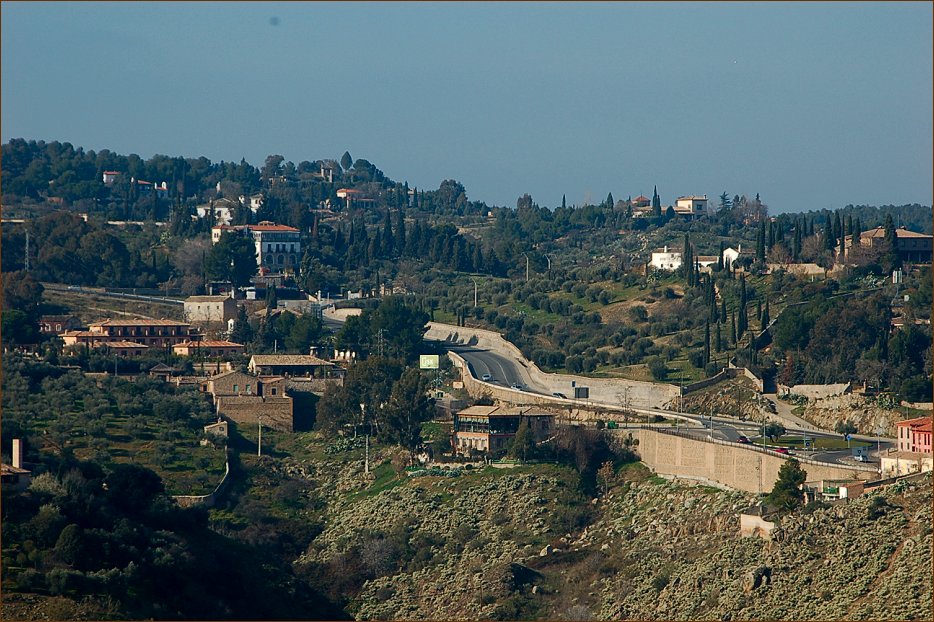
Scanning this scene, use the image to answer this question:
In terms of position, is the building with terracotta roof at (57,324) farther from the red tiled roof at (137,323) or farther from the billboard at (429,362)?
the billboard at (429,362)

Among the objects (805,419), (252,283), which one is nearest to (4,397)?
(805,419)

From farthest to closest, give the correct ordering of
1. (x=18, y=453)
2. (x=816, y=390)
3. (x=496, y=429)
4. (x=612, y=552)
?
(x=816, y=390), (x=496, y=429), (x=612, y=552), (x=18, y=453)

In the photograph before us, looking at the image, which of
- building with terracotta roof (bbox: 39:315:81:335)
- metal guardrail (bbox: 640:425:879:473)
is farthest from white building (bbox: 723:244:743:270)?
metal guardrail (bbox: 640:425:879:473)

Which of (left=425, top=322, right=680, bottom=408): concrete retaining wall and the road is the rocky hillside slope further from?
(left=425, top=322, right=680, bottom=408): concrete retaining wall

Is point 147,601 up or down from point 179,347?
down

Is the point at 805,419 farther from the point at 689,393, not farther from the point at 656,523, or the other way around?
the point at 656,523

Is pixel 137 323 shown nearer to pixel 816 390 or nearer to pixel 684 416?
pixel 684 416

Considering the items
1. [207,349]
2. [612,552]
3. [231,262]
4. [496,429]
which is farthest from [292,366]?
[231,262]

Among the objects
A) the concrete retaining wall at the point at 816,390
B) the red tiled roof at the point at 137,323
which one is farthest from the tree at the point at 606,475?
the red tiled roof at the point at 137,323
